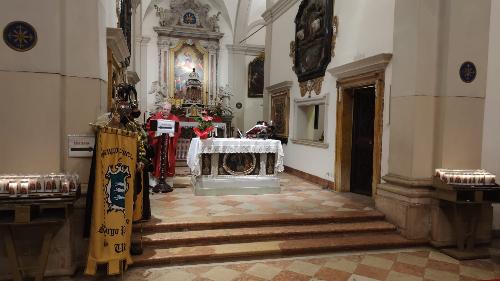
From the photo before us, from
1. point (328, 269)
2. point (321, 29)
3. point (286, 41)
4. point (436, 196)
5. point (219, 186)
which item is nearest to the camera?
point (328, 269)

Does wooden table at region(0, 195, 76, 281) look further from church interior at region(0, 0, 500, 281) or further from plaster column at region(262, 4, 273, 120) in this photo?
plaster column at region(262, 4, 273, 120)

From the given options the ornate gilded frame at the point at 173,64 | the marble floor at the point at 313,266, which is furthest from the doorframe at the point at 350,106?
the ornate gilded frame at the point at 173,64

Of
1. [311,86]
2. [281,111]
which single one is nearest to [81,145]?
[311,86]

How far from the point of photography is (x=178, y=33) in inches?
576

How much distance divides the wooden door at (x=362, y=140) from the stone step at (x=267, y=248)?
2.16 meters

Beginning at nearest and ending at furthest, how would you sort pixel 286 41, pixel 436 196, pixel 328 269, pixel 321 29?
pixel 328 269 < pixel 436 196 < pixel 321 29 < pixel 286 41

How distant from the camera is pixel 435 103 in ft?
16.3

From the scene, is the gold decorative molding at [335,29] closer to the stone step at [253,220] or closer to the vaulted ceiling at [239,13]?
the stone step at [253,220]

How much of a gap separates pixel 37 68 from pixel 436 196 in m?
5.05

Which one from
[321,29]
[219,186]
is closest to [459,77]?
[321,29]

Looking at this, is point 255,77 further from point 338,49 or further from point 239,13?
point 338,49

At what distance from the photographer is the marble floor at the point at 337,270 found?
3.89 m

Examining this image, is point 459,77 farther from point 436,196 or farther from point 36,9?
point 36,9

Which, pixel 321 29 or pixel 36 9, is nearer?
pixel 36 9
